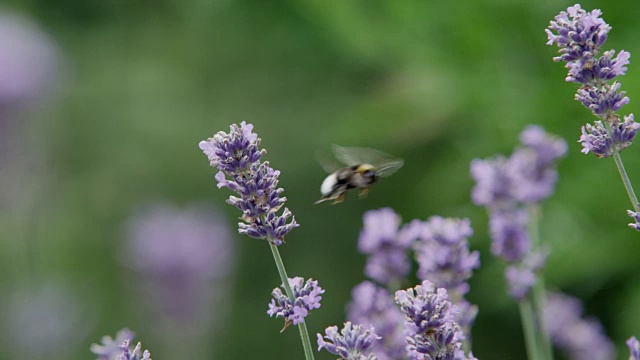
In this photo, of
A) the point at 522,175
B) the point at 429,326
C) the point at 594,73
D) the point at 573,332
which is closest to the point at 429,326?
the point at 429,326

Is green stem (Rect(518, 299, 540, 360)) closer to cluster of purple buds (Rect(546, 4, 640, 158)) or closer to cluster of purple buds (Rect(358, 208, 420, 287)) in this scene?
cluster of purple buds (Rect(358, 208, 420, 287))

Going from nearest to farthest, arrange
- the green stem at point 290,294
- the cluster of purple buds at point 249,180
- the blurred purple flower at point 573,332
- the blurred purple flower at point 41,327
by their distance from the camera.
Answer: the green stem at point 290,294 < the cluster of purple buds at point 249,180 < the blurred purple flower at point 573,332 < the blurred purple flower at point 41,327

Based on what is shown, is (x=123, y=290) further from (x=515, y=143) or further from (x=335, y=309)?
(x=515, y=143)

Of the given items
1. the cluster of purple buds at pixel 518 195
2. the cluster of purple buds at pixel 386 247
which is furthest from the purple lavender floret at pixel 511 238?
the cluster of purple buds at pixel 386 247

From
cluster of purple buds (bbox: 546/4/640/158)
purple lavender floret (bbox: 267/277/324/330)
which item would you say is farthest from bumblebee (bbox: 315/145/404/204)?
cluster of purple buds (bbox: 546/4/640/158)

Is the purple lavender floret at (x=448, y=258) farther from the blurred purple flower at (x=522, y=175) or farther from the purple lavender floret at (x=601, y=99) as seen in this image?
the purple lavender floret at (x=601, y=99)

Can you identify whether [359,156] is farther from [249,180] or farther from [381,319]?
[249,180]
